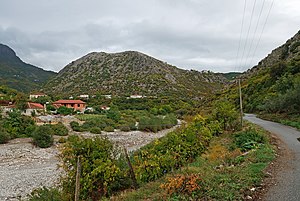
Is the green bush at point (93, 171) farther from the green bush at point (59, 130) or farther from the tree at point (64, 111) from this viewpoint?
the tree at point (64, 111)

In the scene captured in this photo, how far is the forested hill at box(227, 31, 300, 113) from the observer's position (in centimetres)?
3091

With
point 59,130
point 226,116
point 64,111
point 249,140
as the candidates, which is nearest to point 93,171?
point 249,140

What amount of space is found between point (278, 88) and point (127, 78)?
113134 mm

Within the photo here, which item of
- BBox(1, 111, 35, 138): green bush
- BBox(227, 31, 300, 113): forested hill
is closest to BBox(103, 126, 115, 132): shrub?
BBox(1, 111, 35, 138): green bush

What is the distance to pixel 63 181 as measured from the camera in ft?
32.5

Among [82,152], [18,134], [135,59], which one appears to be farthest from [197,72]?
[82,152]

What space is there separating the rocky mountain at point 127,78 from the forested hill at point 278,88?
54060mm

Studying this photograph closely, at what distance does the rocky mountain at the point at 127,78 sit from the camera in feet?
447

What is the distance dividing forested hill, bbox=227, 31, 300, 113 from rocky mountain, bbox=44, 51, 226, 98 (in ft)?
177

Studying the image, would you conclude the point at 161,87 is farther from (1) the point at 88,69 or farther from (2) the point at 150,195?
(2) the point at 150,195

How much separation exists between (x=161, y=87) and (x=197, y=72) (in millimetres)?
65047

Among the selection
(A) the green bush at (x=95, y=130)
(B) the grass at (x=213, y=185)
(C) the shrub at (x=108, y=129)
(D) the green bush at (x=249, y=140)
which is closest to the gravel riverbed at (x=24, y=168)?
(B) the grass at (x=213, y=185)

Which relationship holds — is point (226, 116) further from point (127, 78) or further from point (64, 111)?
point (127, 78)

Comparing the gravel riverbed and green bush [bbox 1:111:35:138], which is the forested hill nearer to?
the gravel riverbed
